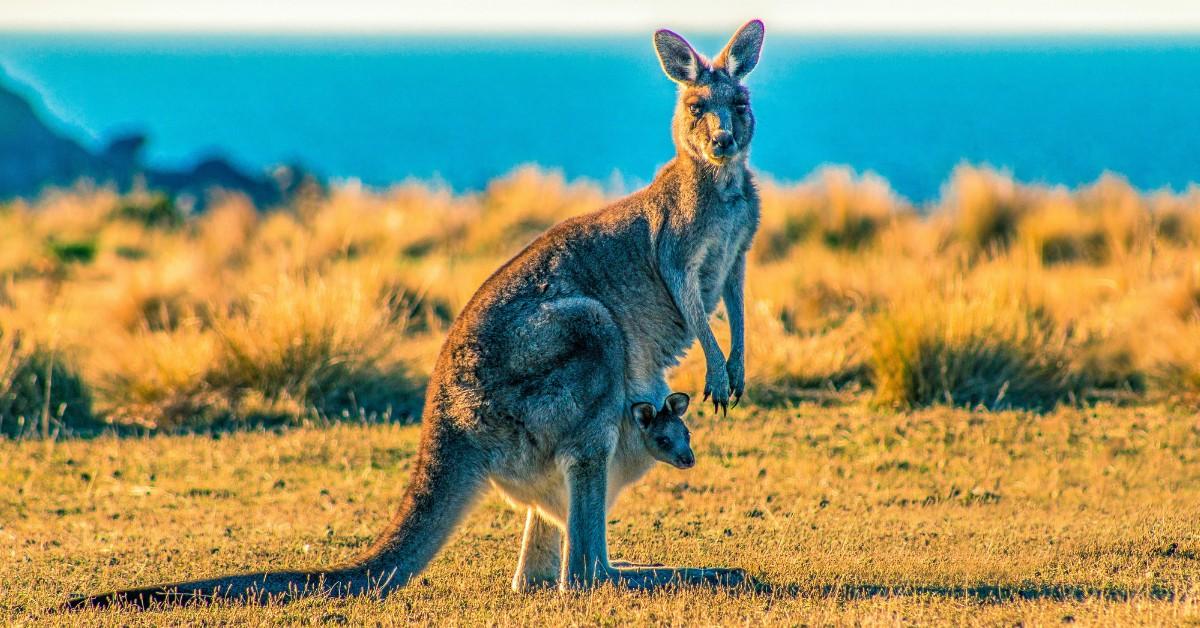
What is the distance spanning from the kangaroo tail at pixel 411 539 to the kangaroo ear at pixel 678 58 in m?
2.03

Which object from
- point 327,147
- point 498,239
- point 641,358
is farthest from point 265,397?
point 327,147

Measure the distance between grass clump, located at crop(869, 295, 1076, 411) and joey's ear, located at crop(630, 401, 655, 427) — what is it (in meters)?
4.82

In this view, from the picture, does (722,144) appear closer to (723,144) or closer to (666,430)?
(723,144)

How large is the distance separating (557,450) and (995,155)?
287ft

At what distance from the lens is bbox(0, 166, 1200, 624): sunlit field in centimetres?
642

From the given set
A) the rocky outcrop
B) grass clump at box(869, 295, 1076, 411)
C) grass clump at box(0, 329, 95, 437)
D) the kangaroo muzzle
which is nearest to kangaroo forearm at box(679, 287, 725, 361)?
the kangaroo muzzle

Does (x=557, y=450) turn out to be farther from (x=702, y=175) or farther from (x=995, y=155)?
(x=995, y=155)

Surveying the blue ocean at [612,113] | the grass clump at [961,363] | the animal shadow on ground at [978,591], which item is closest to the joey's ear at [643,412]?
the animal shadow on ground at [978,591]

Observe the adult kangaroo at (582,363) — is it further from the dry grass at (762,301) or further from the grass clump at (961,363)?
the dry grass at (762,301)

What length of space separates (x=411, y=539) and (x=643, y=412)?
44.8 inches

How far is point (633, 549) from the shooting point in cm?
740

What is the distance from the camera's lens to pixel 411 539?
5.88m

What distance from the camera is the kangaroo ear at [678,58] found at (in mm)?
6582

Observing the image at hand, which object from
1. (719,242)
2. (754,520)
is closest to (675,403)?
(719,242)
